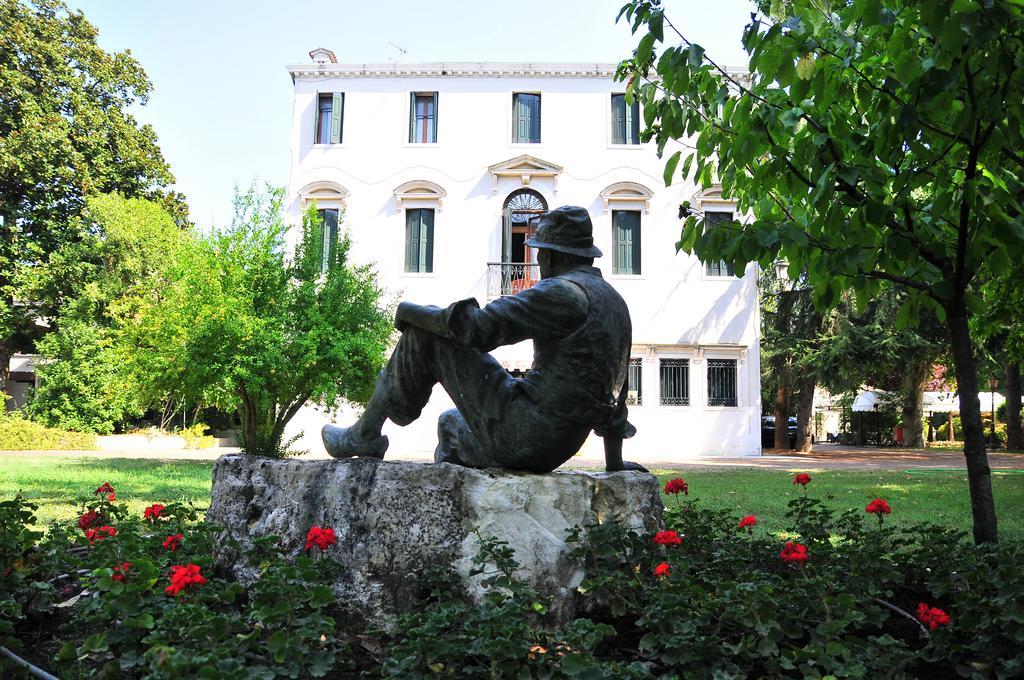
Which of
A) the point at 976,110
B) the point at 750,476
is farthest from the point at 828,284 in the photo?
the point at 750,476

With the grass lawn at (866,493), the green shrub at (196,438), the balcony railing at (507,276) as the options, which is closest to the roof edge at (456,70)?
the balcony railing at (507,276)

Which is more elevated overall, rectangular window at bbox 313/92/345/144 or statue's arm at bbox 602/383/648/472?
rectangular window at bbox 313/92/345/144

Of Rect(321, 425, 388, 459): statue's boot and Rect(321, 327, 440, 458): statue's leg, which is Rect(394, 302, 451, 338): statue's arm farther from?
Rect(321, 425, 388, 459): statue's boot

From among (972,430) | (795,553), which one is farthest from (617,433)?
(972,430)

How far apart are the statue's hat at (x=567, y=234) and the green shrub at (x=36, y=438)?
20.3 metres

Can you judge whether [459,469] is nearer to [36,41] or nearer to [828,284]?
[828,284]

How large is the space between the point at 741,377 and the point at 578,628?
1990cm

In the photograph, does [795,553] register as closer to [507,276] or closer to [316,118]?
[507,276]

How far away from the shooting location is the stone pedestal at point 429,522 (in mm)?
3068

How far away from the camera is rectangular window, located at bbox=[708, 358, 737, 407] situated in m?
21.2

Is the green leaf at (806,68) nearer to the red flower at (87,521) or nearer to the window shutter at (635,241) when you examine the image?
the red flower at (87,521)

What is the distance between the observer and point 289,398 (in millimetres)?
14211

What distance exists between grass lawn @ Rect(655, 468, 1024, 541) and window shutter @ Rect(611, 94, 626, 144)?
439 inches

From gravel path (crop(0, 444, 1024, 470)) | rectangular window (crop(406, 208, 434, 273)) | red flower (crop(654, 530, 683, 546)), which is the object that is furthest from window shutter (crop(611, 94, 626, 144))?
red flower (crop(654, 530, 683, 546))
